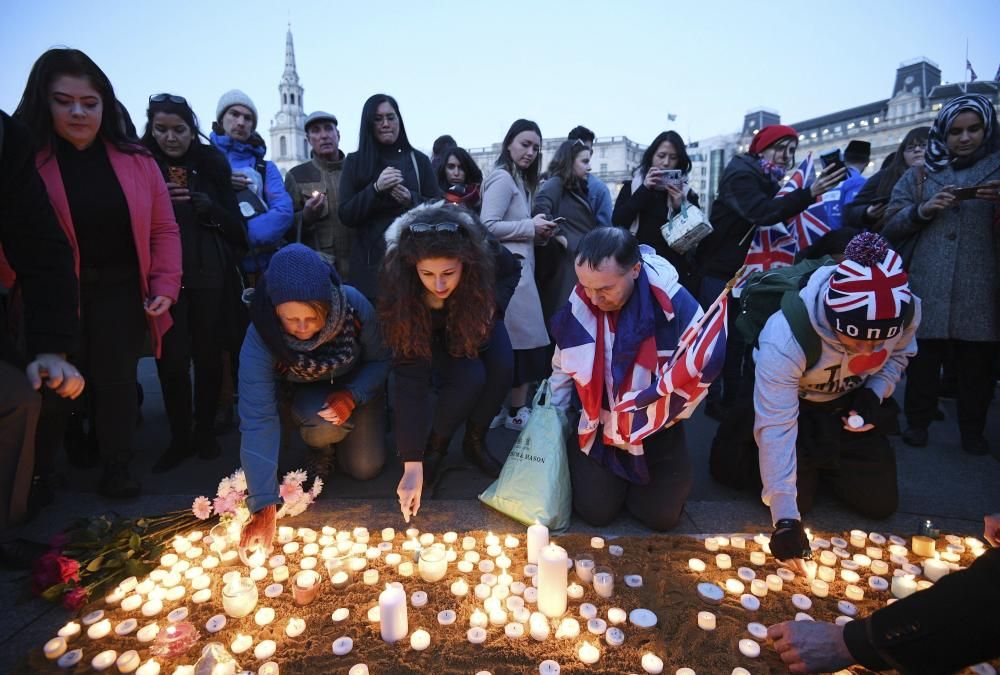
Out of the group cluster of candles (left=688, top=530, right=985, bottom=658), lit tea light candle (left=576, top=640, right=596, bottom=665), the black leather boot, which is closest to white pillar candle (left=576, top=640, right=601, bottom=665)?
lit tea light candle (left=576, top=640, right=596, bottom=665)

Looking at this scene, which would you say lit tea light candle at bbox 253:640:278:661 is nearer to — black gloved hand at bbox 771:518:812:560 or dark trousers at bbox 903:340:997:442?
black gloved hand at bbox 771:518:812:560

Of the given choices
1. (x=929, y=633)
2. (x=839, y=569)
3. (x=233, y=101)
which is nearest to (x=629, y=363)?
(x=839, y=569)

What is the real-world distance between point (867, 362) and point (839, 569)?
805 millimetres

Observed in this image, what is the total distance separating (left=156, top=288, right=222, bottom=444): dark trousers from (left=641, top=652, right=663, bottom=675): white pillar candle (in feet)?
8.41

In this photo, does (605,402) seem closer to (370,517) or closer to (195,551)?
(370,517)

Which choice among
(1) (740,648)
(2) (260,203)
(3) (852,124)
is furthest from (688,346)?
(3) (852,124)

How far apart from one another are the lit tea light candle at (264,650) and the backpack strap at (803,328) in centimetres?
210

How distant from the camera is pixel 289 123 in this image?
6781cm

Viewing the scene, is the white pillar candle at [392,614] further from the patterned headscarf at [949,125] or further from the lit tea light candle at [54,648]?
the patterned headscarf at [949,125]

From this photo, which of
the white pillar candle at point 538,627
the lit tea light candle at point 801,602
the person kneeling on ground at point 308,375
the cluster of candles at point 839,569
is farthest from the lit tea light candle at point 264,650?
the lit tea light candle at point 801,602

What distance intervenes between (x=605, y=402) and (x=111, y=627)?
6.22 ft

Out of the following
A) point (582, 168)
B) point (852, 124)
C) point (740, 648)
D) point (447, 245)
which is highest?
point (852, 124)

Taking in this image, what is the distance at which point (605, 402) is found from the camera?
237cm

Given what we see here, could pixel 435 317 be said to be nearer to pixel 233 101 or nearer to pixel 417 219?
pixel 417 219
